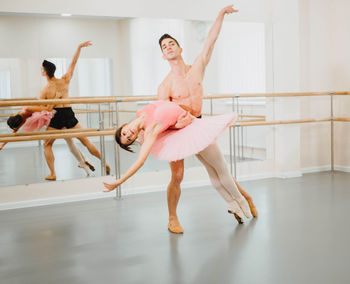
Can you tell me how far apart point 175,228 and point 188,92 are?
1008 millimetres

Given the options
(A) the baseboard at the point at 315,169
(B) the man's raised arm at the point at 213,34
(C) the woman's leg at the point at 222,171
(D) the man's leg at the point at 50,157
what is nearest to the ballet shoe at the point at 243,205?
(C) the woman's leg at the point at 222,171

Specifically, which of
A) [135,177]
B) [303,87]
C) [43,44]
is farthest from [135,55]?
[303,87]

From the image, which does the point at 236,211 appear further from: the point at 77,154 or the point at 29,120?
the point at 29,120

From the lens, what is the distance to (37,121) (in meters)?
4.93

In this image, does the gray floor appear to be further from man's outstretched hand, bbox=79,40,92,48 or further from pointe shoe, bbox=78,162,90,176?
man's outstretched hand, bbox=79,40,92,48

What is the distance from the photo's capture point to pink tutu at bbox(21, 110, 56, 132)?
4.89 metres

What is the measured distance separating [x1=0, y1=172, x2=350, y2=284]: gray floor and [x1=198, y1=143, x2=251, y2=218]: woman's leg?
20 cm

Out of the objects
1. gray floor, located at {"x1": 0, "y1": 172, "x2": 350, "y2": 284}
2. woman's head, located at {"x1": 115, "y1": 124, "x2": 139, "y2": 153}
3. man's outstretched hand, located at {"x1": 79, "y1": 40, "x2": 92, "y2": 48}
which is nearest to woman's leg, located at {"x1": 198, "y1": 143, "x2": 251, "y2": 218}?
gray floor, located at {"x1": 0, "y1": 172, "x2": 350, "y2": 284}

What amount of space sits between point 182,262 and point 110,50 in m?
2.88

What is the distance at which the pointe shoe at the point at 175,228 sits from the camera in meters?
3.71

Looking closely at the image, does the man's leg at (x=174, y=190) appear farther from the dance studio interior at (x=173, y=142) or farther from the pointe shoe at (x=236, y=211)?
the pointe shoe at (x=236, y=211)

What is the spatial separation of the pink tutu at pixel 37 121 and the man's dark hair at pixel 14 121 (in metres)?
0.07

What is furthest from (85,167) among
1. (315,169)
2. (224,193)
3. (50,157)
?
(315,169)

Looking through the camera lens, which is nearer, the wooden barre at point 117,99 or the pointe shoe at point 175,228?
the pointe shoe at point 175,228
